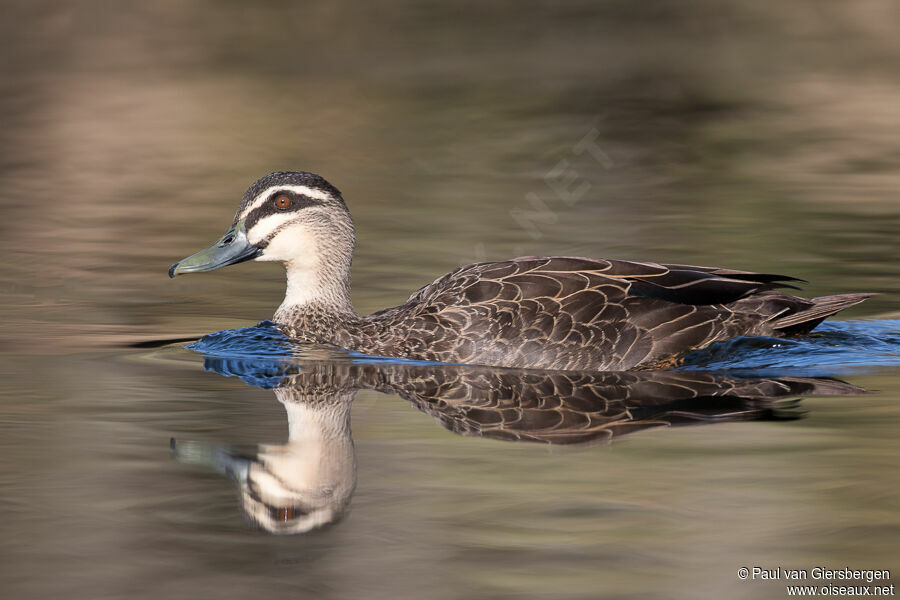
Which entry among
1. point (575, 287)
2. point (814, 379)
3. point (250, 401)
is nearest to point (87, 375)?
point (250, 401)

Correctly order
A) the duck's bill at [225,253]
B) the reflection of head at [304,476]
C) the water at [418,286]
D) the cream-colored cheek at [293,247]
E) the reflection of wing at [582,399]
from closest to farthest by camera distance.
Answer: the water at [418,286] < the reflection of head at [304,476] < the reflection of wing at [582,399] < the duck's bill at [225,253] < the cream-colored cheek at [293,247]

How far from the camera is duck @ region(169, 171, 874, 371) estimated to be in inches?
421

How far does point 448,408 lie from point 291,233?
2914 millimetres

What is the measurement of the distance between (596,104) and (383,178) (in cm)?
816

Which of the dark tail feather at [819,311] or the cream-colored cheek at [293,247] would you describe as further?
the cream-colored cheek at [293,247]

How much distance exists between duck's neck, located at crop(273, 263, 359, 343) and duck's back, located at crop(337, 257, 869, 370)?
781mm

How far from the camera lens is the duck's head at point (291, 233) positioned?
37.9 feet

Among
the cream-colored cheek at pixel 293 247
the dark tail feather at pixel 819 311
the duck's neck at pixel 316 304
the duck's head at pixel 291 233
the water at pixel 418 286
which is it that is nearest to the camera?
the water at pixel 418 286

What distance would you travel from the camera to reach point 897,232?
16078 mm

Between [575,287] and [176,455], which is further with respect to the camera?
[575,287]

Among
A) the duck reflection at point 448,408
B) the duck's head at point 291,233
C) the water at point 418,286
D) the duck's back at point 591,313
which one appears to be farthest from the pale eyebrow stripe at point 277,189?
the duck's back at point 591,313

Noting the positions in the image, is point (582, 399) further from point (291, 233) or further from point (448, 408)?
point (291, 233)

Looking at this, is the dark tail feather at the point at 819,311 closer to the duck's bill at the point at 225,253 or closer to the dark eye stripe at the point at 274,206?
the dark eye stripe at the point at 274,206

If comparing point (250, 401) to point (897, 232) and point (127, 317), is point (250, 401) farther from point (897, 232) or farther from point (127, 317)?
point (897, 232)
